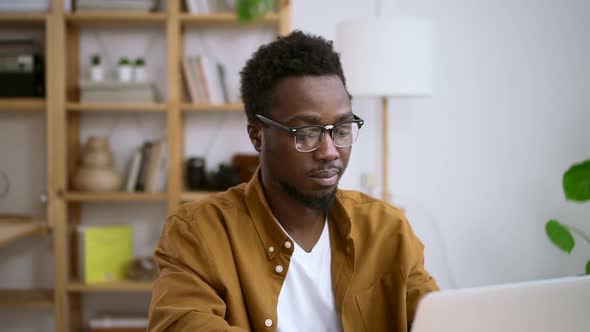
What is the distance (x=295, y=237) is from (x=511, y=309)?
0.63 meters

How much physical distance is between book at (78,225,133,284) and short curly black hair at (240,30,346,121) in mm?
1915

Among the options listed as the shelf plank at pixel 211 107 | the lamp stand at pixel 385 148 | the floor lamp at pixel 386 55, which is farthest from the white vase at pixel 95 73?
the lamp stand at pixel 385 148

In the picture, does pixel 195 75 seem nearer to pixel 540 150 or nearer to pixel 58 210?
pixel 58 210

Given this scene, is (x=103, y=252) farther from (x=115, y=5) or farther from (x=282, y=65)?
(x=282, y=65)

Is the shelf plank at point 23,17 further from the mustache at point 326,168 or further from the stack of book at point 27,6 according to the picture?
the mustache at point 326,168

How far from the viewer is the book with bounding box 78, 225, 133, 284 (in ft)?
9.91

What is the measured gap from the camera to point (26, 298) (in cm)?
308

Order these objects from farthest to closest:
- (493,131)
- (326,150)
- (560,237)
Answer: (493,131)
(560,237)
(326,150)

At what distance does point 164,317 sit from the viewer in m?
1.12

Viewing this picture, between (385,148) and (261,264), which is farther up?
(385,148)

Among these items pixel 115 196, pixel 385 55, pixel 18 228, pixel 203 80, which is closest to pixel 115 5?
pixel 203 80

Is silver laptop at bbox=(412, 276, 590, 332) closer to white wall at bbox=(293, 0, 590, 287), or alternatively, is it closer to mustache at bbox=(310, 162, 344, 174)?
mustache at bbox=(310, 162, 344, 174)

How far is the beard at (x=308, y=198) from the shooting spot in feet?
4.15

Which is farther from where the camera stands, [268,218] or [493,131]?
[493,131]
